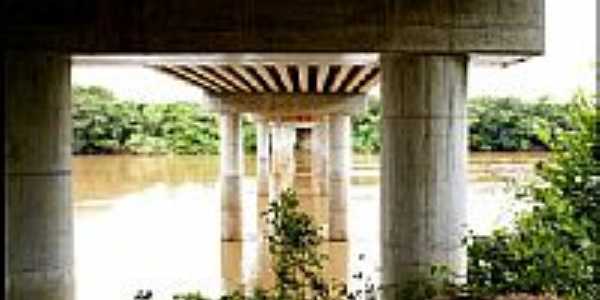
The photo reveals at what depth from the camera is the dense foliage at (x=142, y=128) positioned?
97625 millimetres

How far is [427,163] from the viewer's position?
48.4ft

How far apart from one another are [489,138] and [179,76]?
48056 millimetres

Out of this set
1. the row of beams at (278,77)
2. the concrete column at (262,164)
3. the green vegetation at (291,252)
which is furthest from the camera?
the concrete column at (262,164)

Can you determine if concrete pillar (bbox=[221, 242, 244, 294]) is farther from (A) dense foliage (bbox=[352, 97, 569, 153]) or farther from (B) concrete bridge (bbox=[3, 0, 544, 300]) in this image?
(A) dense foliage (bbox=[352, 97, 569, 153])

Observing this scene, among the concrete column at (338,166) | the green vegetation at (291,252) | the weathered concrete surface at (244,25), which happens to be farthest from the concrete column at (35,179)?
the concrete column at (338,166)

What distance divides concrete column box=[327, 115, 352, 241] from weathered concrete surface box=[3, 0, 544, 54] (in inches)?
1040

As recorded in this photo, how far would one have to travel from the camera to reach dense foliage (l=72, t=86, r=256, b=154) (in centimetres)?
9762

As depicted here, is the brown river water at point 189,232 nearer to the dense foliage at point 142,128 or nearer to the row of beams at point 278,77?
the row of beams at point 278,77

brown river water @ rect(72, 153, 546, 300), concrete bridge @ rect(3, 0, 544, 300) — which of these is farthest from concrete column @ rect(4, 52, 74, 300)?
brown river water @ rect(72, 153, 546, 300)

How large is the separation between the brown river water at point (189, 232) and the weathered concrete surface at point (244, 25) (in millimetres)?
2274

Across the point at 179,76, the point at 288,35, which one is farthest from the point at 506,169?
the point at 179,76

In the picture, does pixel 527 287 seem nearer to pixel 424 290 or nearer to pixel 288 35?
pixel 424 290

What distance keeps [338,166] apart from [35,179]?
Result: 29.2 metres

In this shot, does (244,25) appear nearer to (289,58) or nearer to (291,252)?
(289,58)
